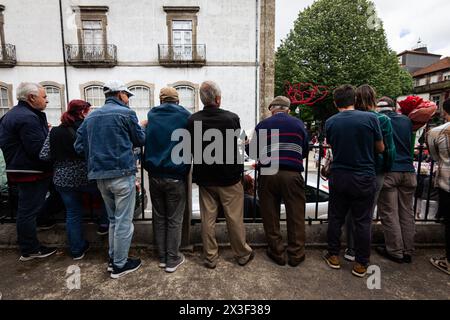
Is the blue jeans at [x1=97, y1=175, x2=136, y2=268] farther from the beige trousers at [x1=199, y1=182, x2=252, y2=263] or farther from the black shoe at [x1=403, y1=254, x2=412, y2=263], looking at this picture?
the black shoe at [x1=403, y1=254, x2=412, y2=263]

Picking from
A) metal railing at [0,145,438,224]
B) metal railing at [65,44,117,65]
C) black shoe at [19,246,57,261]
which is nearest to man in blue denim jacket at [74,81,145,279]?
metal railing at [0,145,438,224]

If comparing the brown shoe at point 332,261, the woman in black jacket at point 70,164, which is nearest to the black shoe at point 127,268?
the woman in black jacket at point 70,164

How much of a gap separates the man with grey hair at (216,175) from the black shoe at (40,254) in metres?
1.84

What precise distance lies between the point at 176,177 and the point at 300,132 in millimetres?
1401

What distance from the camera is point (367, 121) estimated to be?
2.61 m

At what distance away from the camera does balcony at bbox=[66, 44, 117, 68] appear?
1382cm

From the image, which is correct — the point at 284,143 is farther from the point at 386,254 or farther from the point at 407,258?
the point at 407,258

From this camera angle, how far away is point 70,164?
9.31 feet

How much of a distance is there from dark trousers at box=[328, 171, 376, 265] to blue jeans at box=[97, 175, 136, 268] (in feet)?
7.01

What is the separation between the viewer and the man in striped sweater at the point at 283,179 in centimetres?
282

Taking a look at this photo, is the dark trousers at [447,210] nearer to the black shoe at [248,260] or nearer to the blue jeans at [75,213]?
the black shoe at [248,260]

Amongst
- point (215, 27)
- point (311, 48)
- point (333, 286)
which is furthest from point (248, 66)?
point (333, 286)

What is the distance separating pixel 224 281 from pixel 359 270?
1.37 metres

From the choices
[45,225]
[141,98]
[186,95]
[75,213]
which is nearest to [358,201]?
[75,213]
